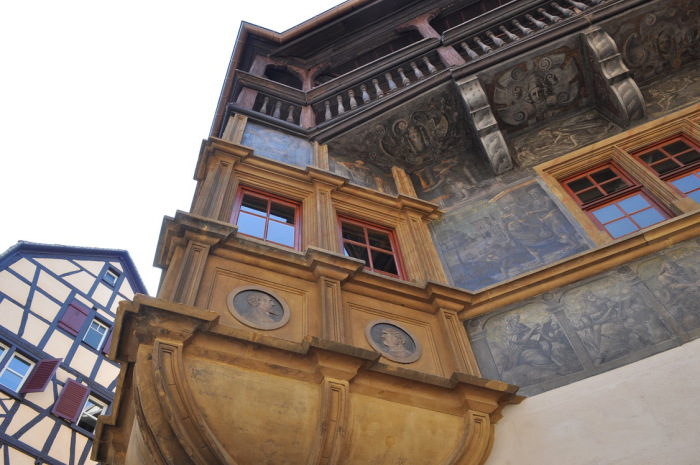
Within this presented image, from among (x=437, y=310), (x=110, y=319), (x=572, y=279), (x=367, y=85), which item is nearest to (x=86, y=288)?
(x=110, y=319)

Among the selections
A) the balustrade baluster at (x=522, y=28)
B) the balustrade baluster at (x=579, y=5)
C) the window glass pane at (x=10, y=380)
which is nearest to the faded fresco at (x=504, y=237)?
the balustrade baluster at (x=522, y=28)

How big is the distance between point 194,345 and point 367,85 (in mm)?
6426

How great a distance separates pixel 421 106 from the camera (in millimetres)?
8328

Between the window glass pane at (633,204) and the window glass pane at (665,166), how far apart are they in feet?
2.12

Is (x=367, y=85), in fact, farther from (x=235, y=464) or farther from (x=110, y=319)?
(x=110, y=319)

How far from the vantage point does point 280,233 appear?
247 inches

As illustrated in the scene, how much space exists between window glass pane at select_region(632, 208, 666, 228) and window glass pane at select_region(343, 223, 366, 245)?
3180 millimetres

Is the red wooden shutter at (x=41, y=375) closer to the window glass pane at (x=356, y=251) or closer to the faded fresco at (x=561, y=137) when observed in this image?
the window glass pane at (x=356, y=251)

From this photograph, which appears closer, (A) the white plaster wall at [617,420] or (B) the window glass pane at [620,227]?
(A) the white plaster wall at [617,420]

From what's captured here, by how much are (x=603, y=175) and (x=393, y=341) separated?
4.13m

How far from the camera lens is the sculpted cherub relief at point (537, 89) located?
26.7 feet

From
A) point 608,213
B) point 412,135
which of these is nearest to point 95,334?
point 412,135

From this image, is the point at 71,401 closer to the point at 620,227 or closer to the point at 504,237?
the point at 504,237

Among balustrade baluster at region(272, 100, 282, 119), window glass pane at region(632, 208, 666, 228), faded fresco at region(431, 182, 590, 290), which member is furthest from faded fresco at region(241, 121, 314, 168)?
window glass pane at region(632, 208, 666, 228)
